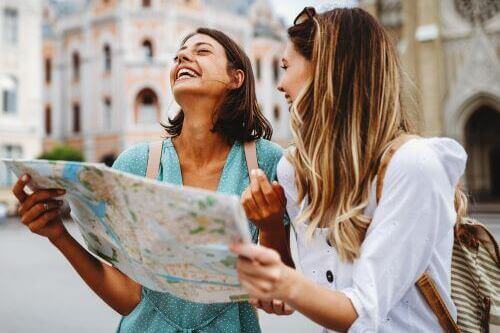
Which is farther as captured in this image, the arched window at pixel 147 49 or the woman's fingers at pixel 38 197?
the arched window at pixel 147 49

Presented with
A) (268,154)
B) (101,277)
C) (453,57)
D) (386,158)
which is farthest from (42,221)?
(453,57)

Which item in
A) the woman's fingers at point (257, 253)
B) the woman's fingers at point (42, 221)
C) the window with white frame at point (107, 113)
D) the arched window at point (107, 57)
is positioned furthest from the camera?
the arched window at point (107, 57)

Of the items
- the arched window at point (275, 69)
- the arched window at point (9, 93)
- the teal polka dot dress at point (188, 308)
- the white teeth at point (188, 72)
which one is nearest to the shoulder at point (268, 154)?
the teal polka dot dress at point (188, 308)

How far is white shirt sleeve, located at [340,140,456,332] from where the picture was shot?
1.32 m

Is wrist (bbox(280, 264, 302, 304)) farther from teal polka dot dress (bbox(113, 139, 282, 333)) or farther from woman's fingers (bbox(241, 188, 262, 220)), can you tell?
teal polka dot dress (bbox(113, 139, 282, 333))

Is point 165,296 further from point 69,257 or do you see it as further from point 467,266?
point 467,266

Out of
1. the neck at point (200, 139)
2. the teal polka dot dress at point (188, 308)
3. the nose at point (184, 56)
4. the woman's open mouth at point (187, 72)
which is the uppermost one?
the nose at point (184, 56)

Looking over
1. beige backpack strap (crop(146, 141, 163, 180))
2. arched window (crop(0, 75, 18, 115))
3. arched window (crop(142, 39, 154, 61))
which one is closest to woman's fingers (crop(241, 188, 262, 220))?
beige backpack strap (crop(146, 141, 163, 180))

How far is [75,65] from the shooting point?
32875 millimetres

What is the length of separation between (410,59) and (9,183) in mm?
18961

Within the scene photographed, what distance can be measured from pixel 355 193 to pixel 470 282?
0.46m

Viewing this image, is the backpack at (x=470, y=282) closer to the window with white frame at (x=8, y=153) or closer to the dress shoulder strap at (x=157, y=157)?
the dress shoulder strap at (x=157, y=157)

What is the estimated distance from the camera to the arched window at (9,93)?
27031 millimetres

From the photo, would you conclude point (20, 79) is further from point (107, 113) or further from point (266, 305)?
point (266, 305)
